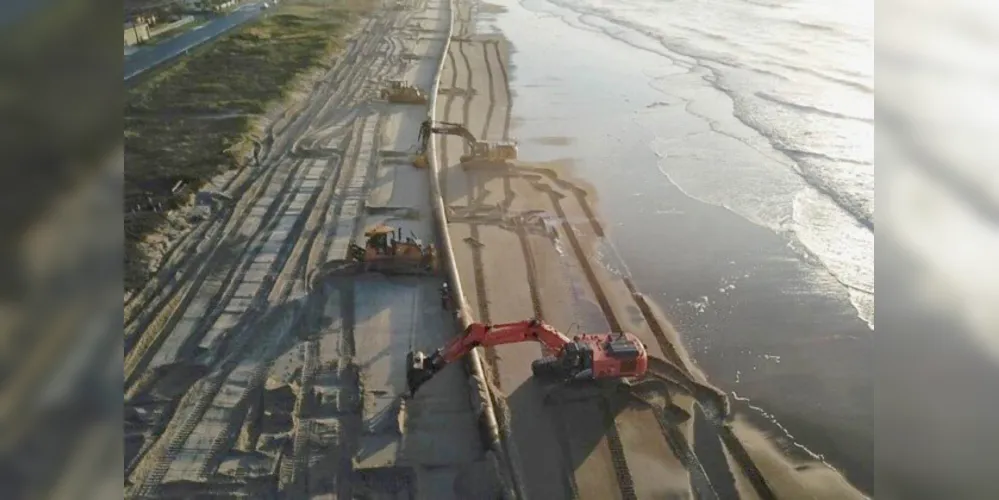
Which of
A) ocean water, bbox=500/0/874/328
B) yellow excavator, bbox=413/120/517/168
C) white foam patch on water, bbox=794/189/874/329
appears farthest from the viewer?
yellow excavator, bbox=413/120/517/168

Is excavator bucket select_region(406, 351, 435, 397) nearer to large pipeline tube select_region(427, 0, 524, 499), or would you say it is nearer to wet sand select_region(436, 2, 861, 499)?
large pipeline tube select_region(427, 0, 524, 499)

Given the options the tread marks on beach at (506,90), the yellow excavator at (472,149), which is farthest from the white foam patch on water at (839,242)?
the tread marks on beach at (506,90)

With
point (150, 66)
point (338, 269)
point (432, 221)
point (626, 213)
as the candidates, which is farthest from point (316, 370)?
point (150, 66)

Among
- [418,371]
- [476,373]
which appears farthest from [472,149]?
[418,371]

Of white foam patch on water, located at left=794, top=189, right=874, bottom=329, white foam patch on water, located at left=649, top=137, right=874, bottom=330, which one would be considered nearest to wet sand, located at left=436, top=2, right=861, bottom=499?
white foam patch on water, located at left=649, top=137, right=874, bottom=330

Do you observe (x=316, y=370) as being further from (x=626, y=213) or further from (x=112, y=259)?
(x=112, y=259)

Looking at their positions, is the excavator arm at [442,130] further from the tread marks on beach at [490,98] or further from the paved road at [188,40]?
the paved road at [188,40]

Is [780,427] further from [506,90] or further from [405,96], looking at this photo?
[506,90]
